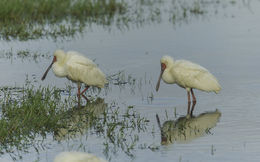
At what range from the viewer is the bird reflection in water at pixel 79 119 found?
8.77m

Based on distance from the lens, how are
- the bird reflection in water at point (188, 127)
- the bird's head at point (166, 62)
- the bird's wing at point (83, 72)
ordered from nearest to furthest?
1. the bird reflection in water at point (188, 127)
2. the bird's head at point (166, 62)
3. the bird's wing at point (83, 72)

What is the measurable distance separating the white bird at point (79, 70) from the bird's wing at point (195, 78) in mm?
1404

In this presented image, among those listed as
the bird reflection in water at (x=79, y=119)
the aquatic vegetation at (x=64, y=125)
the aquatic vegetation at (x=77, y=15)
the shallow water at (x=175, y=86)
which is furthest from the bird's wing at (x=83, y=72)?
the aquatic vegetation at (x=77, y=15)

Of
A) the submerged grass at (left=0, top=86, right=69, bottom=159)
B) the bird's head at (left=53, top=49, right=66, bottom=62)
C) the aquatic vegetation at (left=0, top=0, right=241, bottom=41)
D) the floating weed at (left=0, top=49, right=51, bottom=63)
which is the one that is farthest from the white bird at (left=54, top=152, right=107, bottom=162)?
the aquatic vegetation at (left=0, top=0, right=241, bottom=41)

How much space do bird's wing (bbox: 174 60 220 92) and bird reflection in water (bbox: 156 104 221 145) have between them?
778 mm

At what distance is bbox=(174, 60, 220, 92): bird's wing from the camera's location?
1080 cm

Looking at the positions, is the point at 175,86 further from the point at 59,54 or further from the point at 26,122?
the point at 26,122

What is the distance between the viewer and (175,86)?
40.1 ft

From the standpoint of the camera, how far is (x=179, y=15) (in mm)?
20484

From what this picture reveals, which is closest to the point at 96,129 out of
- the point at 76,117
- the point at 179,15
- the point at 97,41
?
the point at 76,117

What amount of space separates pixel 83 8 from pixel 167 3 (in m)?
3.68

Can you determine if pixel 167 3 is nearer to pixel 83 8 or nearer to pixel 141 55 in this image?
pixel 83 8

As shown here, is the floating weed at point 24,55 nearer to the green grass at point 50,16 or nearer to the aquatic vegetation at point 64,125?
the green grass at point 50,16

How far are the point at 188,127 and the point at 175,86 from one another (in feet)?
10.0
